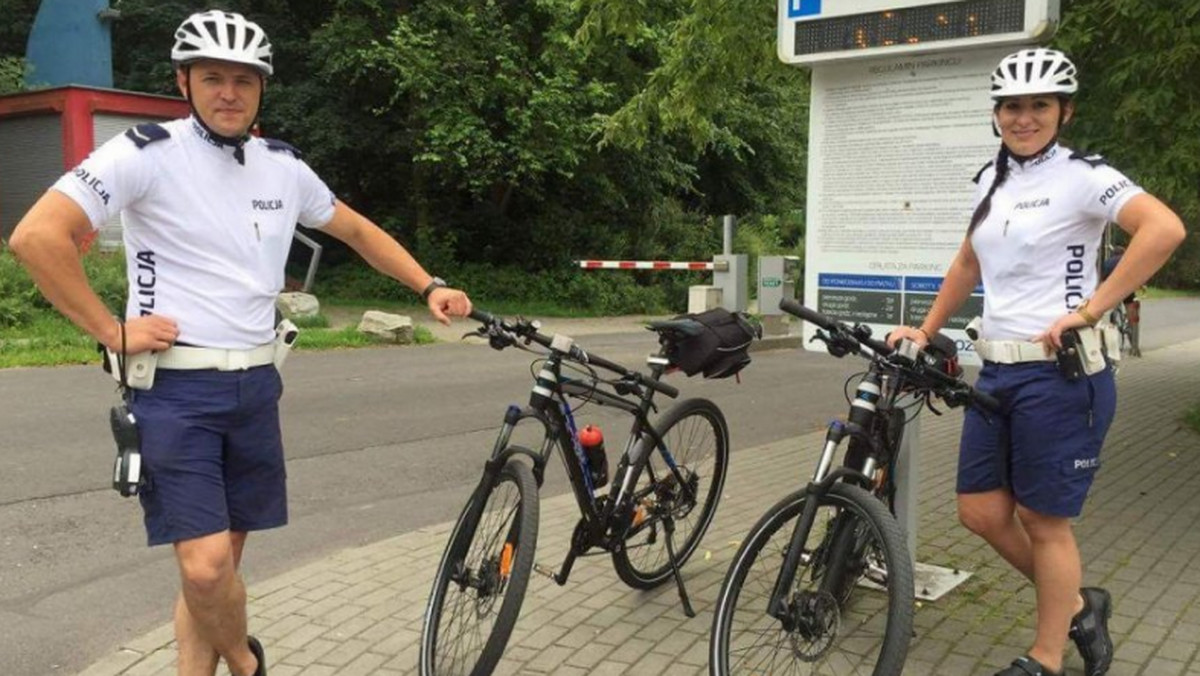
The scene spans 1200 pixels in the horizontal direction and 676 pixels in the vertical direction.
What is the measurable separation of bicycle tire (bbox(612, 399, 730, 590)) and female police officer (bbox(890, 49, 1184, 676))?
1.29m

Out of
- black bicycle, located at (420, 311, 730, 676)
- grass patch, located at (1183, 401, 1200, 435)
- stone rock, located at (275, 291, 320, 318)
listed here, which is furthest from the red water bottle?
stone rock, located at (275, 291, 320, 318)

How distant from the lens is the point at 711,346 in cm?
411

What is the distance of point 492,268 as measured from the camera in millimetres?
22141

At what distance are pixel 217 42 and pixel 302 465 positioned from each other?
4719mm

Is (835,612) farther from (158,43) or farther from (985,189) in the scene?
(158,43)

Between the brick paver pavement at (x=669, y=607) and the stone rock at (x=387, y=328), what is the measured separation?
348 inches

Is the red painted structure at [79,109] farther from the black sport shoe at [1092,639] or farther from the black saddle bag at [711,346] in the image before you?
the black sport shoe at [1092,639]

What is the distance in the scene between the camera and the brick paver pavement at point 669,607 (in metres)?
3.78

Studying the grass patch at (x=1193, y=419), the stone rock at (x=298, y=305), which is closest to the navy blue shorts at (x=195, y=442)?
the grass patch at (x=1193, y=419)

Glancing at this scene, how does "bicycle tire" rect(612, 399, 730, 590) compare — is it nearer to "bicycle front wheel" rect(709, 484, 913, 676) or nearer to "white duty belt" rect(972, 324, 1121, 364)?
"bicycle front wheel" rect(709, 484, 913, 676)

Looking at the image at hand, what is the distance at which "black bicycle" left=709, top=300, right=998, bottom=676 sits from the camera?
3102mm

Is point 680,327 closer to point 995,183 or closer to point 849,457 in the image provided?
point 849,457

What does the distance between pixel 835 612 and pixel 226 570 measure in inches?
71.3

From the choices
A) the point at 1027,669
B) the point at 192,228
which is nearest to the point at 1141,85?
the point at 1027,669
